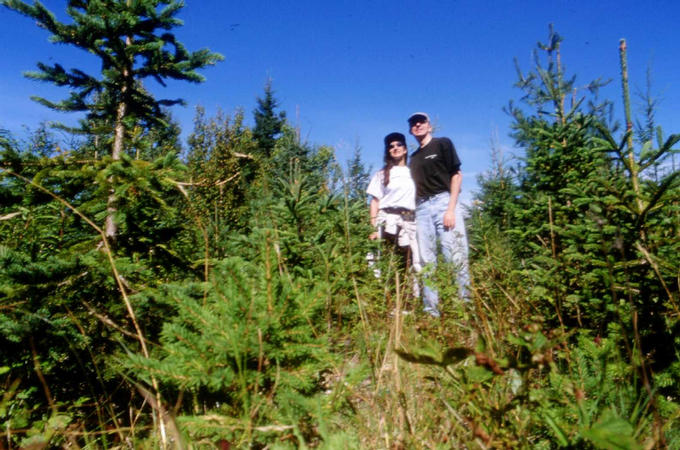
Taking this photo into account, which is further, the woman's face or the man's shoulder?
the woman's face

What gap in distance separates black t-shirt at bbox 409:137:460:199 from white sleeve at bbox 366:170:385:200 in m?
0.45

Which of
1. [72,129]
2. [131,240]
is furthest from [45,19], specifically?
[131,240]

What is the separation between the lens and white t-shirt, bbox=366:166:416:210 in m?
4.42

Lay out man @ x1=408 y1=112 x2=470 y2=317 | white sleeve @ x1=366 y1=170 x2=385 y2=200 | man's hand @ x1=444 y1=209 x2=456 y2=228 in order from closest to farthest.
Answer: man's hand @ x1=444 y1=209 x2=456 y2=228 → man @ x1=408 y1=112 x2=470 y2=317 → white sleeve @ x1=366 y1=170 x2=385 y2=200

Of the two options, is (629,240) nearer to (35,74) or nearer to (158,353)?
(158,353)

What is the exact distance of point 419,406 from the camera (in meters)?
1.46

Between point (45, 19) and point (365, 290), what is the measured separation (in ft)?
10.2

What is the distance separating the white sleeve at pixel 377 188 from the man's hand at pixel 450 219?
2.70ft

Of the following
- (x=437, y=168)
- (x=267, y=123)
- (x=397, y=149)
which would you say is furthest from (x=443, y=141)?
(x=267, y=123)

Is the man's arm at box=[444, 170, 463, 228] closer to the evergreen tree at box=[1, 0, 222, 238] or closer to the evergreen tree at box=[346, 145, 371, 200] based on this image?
the evergreen tree at box=[346, 145, 371, 200]

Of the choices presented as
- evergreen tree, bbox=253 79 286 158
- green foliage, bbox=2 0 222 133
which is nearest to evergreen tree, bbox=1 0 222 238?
green foliage, bbox=2 0 222 133

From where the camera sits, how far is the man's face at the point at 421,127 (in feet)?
15.4

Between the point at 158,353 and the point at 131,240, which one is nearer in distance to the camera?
the point at 158,353

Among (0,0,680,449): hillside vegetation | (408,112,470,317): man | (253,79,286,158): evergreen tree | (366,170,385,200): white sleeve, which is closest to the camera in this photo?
(0,0,680,449): hillside vegetation
